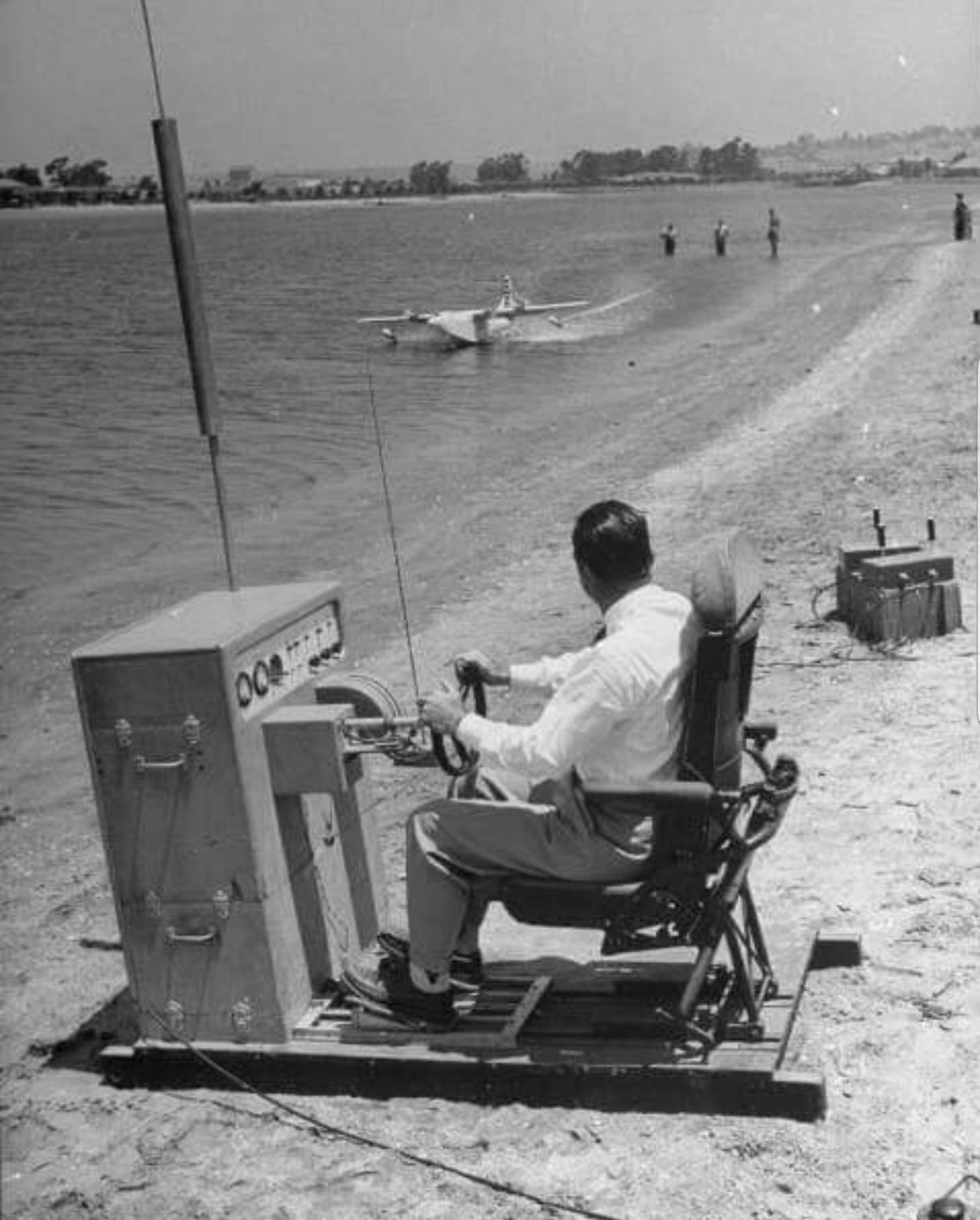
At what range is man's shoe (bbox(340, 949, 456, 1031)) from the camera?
4.89 metres

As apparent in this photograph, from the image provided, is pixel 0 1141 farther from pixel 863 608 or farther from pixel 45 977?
pixel 863 608

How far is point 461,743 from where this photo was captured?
477 centimetres

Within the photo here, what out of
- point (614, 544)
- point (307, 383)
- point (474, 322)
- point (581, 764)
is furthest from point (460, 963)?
point (474, 322)

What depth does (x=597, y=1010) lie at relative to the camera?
196 inches

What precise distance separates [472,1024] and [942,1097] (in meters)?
1.39

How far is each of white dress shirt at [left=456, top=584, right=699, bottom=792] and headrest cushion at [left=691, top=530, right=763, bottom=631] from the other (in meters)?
0.10

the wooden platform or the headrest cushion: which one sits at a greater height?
the headrest cushion

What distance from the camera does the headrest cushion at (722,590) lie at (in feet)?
14.2

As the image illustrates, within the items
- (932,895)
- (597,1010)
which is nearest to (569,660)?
(597,1010)

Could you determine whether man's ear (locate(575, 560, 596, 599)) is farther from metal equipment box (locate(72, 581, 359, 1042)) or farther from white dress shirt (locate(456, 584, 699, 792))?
metal equipment box (locate(72, 581, 359, 1042))

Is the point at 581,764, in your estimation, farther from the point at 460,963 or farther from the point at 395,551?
the point at 395,551

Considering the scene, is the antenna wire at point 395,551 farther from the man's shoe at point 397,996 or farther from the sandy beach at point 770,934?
the man's shoe at point 397,996

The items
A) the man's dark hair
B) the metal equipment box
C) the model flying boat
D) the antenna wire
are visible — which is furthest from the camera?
the model flying boat

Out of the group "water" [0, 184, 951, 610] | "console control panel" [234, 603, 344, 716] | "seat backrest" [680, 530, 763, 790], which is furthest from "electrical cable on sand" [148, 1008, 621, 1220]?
"water" [0, 184, 951, 610]
